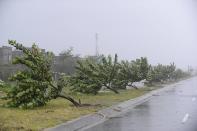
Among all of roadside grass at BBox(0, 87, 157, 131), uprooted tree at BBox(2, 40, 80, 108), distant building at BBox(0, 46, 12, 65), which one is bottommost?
roadside grass at BBox(0, 87, 157, 131)

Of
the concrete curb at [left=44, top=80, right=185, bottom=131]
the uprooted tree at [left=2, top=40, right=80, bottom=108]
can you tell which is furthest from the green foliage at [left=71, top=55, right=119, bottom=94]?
the uprooted tree at [left=2, top=40, right=80, bottom=108]

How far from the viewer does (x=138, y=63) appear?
45.6m

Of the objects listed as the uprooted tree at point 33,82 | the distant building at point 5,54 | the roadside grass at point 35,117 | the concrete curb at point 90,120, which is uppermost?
the distant building at point 5,54

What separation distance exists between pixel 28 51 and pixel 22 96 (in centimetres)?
226

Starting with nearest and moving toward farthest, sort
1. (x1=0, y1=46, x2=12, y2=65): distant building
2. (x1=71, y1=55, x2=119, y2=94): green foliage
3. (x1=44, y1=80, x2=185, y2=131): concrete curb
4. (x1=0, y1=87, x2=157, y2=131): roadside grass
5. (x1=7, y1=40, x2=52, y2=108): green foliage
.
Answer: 1. (x1=0, y1=87, x2=157, y2=131): roadside grass
2. (x1=44, y1=80, x2=185, y2=131): concrete curb
3. (x1=7, y1=40, x2=52, y2=108): green foliage
4. (x1=71, y1=55, x2=119, y2=94): green foliage
5. (x1=0, y1=46, x2=12, y2=65): distant building

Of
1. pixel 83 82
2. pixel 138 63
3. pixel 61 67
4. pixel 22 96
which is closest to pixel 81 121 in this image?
pixel 22 96

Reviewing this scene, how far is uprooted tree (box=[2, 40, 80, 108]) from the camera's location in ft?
68.7

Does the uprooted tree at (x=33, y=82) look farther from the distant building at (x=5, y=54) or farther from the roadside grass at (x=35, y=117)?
the distant building at (x=5, y=54)

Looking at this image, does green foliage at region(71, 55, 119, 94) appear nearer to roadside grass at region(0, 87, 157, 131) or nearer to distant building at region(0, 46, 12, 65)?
roadside grass at region(0, 87, 157, 131)

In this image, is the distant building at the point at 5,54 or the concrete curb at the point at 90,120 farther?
the distant building at the point at 5,54

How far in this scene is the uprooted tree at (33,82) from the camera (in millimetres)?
20938

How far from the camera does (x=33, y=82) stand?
2098 centimetres

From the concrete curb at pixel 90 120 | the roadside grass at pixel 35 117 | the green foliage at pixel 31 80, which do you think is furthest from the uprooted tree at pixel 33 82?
the concrete curb at pixel 90 120

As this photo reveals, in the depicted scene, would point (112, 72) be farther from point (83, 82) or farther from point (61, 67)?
Answer: point (61, 67)
